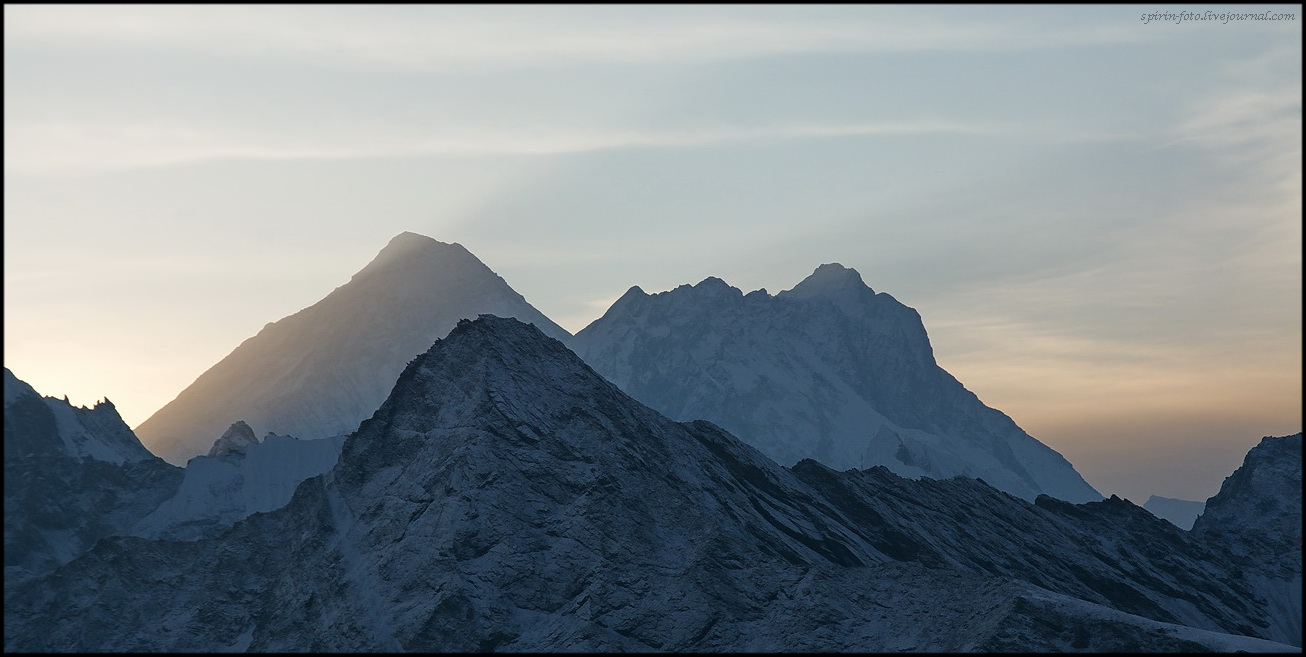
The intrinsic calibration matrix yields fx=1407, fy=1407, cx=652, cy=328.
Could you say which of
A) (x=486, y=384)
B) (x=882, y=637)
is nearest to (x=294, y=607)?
(x=486, y=384)

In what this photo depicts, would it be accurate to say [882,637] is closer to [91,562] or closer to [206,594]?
[206,594]

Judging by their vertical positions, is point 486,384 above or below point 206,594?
above

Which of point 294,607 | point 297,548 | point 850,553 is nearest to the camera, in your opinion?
point 294,607

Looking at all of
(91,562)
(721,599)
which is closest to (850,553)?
(721,599)

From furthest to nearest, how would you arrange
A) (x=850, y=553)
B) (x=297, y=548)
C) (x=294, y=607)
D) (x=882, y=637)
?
1. (x=850, y=553)
2. (x=297, y=548)
3. (x=294, y=607)
4. (x=882, y=637)

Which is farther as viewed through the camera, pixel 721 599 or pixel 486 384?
pixel 486 384

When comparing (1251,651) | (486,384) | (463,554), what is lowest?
(1251,651)
